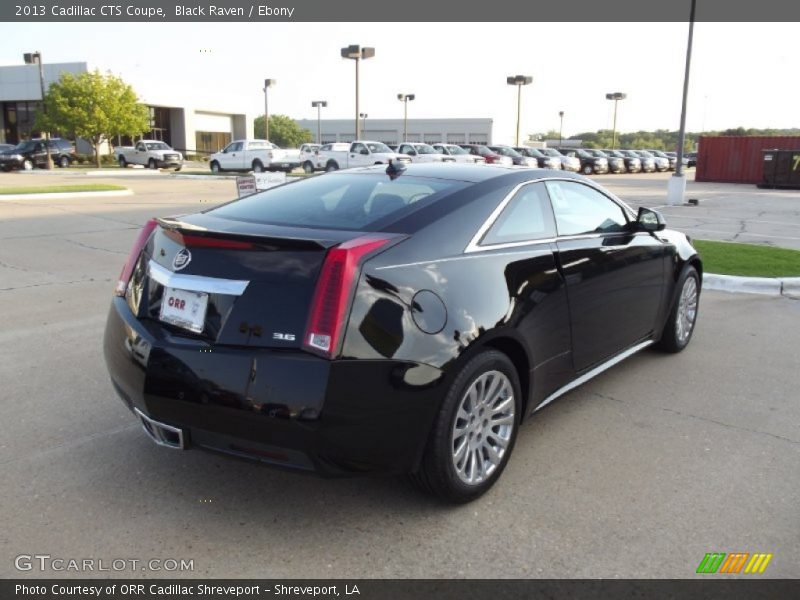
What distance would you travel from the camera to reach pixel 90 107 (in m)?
41.0

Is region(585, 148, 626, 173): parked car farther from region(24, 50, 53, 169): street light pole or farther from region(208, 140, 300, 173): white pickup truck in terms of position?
region(24, 50, 53, 169): street light pole

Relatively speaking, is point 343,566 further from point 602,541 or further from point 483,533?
point 602,541

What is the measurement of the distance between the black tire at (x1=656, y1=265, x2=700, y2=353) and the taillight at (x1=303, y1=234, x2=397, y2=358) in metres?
3.62

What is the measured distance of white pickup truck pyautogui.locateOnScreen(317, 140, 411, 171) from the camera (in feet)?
109

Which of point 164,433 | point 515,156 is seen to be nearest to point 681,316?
point 164,433

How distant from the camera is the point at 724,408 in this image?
15.3 feet

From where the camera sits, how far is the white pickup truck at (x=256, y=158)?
3591 cm

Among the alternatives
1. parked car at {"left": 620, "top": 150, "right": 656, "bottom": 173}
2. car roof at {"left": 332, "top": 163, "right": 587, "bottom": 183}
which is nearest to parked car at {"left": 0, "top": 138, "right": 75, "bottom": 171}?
parked car at {"left": 620, "top": 150, "right": 656, "bottom": 173}

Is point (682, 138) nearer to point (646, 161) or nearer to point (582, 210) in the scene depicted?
point (582, 210)

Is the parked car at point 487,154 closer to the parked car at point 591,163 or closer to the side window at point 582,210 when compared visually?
the parked car at point 591,163

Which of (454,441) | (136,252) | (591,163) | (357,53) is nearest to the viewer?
(454,441)

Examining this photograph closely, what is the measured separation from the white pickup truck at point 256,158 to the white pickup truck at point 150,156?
389 cm

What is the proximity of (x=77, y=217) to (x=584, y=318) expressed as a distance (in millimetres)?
12893

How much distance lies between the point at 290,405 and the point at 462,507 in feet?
3.57
